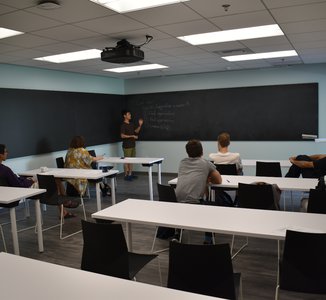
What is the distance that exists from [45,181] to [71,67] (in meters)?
3.12

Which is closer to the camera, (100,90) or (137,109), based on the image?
(100,90)

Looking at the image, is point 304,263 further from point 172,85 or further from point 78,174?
point 172,85

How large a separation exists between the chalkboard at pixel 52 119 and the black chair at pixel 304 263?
17.9 feet

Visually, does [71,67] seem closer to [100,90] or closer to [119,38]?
[100,90]

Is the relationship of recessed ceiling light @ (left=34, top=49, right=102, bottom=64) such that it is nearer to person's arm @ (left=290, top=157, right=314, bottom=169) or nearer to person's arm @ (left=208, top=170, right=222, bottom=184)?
person's arm @ (left=208, top=170, right=222, bottom=184)

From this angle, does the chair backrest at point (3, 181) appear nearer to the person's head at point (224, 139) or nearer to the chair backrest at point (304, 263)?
the person's head at point (224, 139)

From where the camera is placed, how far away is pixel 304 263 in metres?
2.05

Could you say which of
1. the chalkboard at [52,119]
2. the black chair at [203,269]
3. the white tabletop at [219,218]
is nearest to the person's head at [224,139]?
the white tabletop at [219,218]

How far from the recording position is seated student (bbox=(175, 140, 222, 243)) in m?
3.61

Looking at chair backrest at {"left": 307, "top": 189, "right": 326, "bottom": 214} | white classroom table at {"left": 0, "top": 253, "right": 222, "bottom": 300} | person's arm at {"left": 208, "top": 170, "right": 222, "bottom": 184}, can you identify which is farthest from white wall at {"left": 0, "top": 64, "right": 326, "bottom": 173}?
chair backrest at {"left": 307, "top": 189, "right": 326, "bottom": 214}

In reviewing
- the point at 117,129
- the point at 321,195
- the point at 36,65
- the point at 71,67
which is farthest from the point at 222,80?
the point at 321,195

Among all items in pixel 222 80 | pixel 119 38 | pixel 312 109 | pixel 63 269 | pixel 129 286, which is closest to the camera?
pixel 129 286

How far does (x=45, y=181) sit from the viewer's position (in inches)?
182

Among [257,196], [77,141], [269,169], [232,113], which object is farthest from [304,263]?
[232,113]
